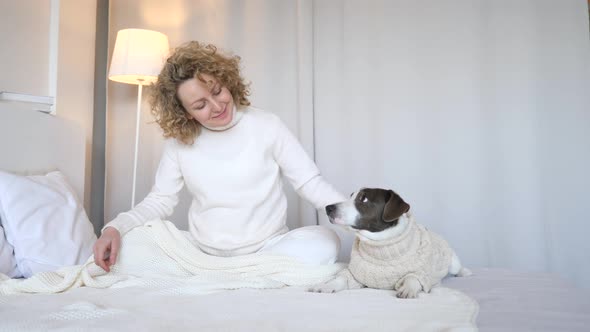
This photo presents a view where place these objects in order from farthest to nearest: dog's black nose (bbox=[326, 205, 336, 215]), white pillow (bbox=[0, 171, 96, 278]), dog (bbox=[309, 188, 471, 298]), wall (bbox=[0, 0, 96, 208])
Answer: wall (bbox=[0, 0, 96, 208]) < white pillow (bbox=[0, 171, 96, 278]) < dog's black nose (bbox=[326, 205, 336, 215]) < dog (bbox=[309, 188, 471, 298])

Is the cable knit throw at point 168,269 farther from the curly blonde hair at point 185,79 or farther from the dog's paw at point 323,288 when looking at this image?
the curly blonde hair at point 185,79

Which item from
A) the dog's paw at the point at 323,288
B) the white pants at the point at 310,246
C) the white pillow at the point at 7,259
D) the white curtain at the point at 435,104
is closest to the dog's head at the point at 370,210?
the white pants at the point at 310,246

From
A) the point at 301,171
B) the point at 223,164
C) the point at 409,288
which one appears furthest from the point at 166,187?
the point at 409,288

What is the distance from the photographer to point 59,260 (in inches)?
73.2

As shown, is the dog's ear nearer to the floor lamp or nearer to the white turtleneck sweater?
the white turtleneck sweater

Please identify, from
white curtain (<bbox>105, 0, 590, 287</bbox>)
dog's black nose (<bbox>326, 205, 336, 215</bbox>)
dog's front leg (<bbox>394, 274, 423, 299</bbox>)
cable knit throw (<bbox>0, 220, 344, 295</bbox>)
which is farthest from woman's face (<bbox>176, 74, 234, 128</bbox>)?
white curtain (<bbox>105, 0, 590, 287</bbox>)

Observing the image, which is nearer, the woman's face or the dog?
the dog

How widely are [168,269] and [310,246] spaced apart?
46 cm

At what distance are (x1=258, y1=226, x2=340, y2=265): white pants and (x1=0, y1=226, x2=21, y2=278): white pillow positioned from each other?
2.76ft

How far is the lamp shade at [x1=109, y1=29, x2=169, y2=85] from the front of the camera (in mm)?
2900

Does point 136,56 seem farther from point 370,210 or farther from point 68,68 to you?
point 370,210

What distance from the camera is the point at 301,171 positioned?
6.23 ft

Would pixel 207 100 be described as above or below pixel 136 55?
below

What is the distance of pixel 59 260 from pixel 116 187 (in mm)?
1616
